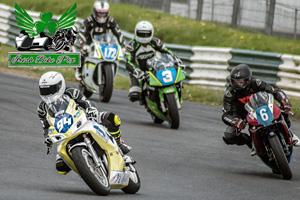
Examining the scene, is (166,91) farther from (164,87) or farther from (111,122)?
(111,122)

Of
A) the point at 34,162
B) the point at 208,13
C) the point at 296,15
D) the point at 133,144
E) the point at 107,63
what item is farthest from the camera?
the point at 208,13

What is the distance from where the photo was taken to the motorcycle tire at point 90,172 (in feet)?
23.6

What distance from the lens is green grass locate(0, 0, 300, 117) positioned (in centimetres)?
1786

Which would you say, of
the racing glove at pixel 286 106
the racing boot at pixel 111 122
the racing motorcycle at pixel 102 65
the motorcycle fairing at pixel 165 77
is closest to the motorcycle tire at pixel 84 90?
the racing motorcycle at pixel 102 65

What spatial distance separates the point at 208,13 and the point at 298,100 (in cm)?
716

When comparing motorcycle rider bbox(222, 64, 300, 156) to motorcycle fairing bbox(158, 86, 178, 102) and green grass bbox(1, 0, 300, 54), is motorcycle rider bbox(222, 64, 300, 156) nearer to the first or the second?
motorcycle fairing bbox(158, 86, 178, 102)

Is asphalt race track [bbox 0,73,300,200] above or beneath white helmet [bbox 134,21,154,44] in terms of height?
beneath

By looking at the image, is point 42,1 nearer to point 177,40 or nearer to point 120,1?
point 120,1

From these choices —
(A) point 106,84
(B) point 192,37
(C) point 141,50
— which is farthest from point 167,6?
(C) point 141,50

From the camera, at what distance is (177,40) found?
2297 centimetres

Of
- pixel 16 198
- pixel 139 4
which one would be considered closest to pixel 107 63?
pixel 16 198

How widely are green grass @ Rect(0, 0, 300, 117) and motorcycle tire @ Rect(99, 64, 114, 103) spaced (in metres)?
2.55

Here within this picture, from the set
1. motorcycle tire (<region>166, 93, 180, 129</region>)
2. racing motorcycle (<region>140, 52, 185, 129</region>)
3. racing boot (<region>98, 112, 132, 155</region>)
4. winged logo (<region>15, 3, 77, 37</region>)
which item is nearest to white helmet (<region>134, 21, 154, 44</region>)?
racing motorcycle (<region>140, 52, 185, 129</region>)

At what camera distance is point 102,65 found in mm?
15836
